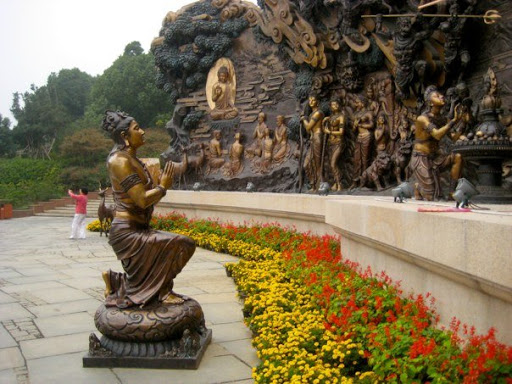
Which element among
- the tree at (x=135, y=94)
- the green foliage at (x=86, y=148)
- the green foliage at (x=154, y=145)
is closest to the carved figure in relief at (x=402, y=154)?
the green foliage at (x=154, y=145)

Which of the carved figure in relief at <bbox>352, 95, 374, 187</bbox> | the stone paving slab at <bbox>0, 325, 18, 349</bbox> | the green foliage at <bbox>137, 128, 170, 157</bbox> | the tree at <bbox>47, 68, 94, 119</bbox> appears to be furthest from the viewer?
the tree at <bbox>47, 68, 94, 119</bbox>

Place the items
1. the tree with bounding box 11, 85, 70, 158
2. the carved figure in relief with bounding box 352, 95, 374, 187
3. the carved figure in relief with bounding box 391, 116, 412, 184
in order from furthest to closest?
the tree with bounding box 11, 85, 70, 158, the carved figure in relief with bounding box 352, 95, 374, 187, the carved figure in relief with bounding box 391, 116, 412, 184

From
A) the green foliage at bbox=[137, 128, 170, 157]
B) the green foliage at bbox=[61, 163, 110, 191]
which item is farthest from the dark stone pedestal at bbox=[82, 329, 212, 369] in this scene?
the green foliage at bbox=[137, 128, 170, 157]

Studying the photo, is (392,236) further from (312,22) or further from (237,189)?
(237,189)

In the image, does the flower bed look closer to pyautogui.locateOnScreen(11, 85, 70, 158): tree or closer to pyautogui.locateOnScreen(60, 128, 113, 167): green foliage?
pyautogui.locateOnScreen(60, 128, 113, 167): green foliage

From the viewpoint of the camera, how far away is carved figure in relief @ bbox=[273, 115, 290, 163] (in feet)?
45.8

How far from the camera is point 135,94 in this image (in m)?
43.1

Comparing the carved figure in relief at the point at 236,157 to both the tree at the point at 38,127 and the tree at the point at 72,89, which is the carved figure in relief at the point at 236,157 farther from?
the tree at the point at 72,89

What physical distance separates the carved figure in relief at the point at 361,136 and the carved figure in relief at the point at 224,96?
15.7 feet

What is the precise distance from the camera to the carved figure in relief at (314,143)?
12289 mm

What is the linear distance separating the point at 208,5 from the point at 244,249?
982 cm

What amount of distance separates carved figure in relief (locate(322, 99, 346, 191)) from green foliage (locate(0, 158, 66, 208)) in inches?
766

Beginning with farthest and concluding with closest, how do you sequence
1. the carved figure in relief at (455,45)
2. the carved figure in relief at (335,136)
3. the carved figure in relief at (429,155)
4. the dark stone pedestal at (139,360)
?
the carved figure in relief at (335,136), the carved figure in relief at (455,45), the carved figure in relief at (429,155), the dark stone pedestal at (139,360)

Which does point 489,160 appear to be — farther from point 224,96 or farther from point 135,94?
point 135,94
